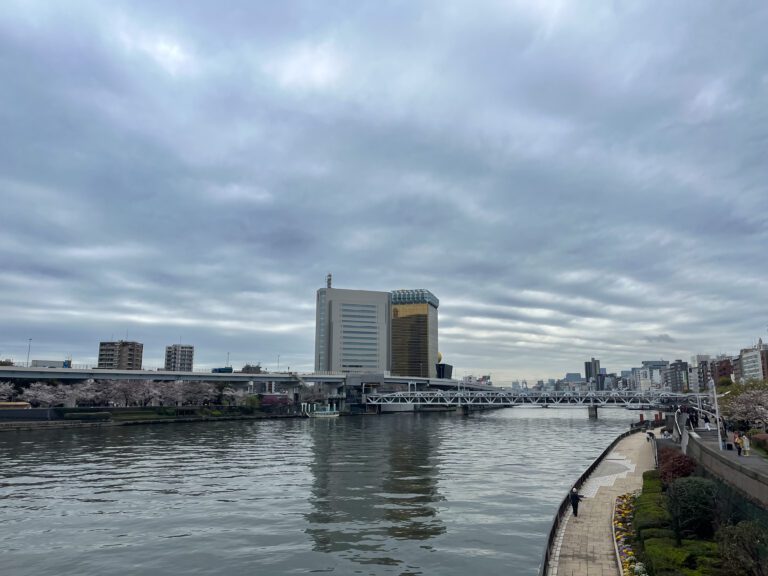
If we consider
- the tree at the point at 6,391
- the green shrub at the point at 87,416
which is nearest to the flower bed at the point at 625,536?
the green shrub at the point at 87,416

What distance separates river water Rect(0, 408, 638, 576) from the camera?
3017cm

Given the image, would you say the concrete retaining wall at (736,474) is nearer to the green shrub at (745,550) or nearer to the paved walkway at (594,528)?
the green shrub at (745,550)

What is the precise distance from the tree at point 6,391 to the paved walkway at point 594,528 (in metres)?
155

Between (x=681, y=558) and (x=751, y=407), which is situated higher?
(x=751, y=407)

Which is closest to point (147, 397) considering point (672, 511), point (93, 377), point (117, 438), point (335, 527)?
point (93, 377)

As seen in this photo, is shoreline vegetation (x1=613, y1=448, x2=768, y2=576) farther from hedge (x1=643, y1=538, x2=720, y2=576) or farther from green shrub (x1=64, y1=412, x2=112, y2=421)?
green shrub (x1=64, y1=412, x2=112, y2=421)

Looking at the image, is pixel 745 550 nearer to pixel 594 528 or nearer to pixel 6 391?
pixel 594 528

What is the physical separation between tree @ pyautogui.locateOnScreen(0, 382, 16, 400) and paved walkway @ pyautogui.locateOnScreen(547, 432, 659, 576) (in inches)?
6115

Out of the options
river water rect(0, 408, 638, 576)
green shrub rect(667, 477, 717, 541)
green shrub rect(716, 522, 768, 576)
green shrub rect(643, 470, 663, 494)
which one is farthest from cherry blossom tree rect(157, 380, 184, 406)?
green shrub rect(716, 522, 768, 576)

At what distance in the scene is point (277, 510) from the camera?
42.2 m

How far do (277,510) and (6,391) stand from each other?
5651 inches

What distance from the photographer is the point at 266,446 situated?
300 feet

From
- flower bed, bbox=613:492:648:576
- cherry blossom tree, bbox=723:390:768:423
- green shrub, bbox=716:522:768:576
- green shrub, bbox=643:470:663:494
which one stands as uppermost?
cherry blossom tree, bbox=723:390:768:423

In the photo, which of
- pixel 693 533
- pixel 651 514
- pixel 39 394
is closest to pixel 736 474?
pixel 651 514
